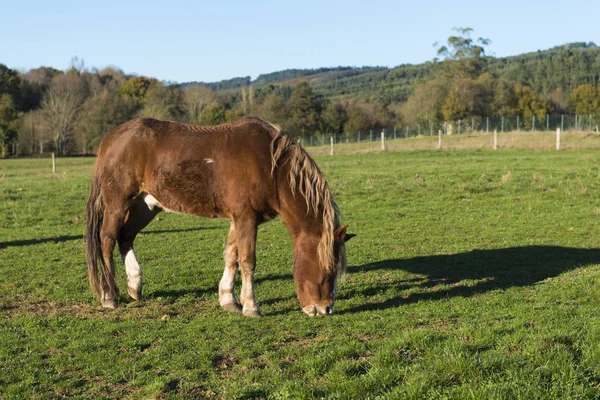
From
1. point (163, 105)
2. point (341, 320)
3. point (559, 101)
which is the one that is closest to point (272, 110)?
point (163, 105)

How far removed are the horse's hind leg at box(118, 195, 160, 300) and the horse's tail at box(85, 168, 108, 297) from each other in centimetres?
34

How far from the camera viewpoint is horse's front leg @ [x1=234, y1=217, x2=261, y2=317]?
6.79 meters

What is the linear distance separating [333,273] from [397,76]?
188891 millimetres

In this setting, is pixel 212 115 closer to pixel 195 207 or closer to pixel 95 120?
pixel 95 120

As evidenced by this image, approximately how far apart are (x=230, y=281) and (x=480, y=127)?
62.1 metres

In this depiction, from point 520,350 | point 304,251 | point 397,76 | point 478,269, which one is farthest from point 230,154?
point 397,76

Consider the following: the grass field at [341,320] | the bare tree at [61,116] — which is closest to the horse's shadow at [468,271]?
the grass field at [341,320]

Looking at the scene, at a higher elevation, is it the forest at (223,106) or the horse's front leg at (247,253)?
the forest at (223,106)

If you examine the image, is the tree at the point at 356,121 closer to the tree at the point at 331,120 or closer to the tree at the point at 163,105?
the tree at the point at 331,120

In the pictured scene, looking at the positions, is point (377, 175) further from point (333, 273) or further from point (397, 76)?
point (397, 76)

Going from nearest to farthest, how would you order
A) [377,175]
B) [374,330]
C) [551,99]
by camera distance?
[374,330] → [377,175] → [551,99]

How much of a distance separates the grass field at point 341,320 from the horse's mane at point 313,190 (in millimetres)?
748

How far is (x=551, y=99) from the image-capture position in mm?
98688

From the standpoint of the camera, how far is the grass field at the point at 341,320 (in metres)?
4.50
